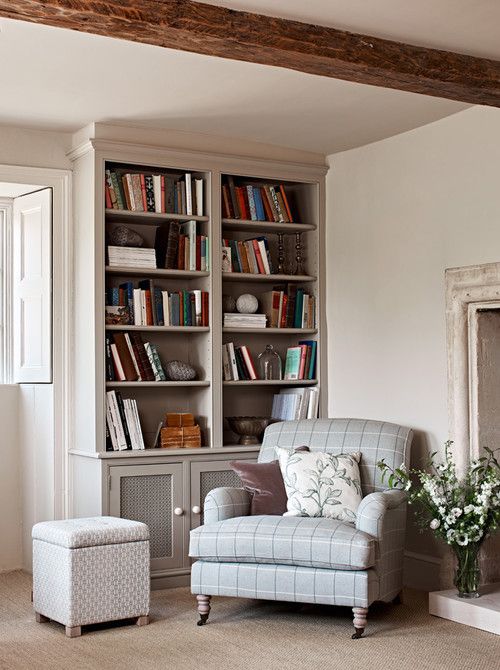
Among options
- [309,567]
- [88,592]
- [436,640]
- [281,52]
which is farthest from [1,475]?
[281,52]

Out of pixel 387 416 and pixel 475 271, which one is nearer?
pixel 475 271

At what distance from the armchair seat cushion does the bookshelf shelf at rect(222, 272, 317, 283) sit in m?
1.69

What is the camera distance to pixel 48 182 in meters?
5.83

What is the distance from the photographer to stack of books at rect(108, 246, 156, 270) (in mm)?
5734

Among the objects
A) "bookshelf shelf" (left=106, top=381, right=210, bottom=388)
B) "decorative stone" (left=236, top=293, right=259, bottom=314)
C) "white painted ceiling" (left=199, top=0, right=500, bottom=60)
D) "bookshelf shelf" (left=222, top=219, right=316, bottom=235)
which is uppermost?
"white painted ceiling" (left=199, top=0, right=500, bottom=60)

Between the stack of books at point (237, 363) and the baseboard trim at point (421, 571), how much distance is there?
1430 mm

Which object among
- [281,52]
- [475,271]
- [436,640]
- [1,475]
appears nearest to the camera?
[281,52]

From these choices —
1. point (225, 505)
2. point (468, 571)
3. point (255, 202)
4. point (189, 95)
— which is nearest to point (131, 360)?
point (225, 505)

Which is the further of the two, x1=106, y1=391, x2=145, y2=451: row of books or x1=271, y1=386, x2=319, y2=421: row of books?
x1=271, y1=386, x2=319, y2=421: row of books

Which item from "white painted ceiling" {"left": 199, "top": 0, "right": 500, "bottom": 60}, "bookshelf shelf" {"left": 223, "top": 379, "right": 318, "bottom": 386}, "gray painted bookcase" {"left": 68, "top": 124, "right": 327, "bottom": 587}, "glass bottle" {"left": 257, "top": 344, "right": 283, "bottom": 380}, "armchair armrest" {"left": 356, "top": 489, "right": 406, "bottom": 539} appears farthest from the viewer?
"glass bottle" {"left": 257, "top": 344, "right": 283, "bottom": 380}

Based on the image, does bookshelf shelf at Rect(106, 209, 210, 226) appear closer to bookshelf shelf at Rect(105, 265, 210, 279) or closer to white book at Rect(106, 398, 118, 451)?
bookshelf shelf at Rect(105, 265, 210, 279)

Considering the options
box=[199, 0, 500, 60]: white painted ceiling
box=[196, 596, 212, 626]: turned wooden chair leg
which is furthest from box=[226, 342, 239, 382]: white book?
box=[199, 0, 500, 60]: white painted ceiling

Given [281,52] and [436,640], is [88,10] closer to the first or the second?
[281,52]

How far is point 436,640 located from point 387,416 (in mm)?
1605
